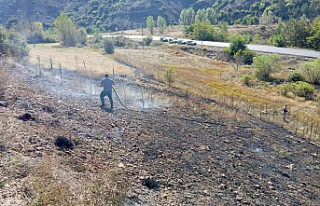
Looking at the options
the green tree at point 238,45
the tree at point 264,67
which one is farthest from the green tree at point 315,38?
the tree at point 264,67

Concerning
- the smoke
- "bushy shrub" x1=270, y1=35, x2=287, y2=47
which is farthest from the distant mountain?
the smoke

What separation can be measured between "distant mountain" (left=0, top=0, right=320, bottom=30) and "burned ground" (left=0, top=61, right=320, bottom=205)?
94.4 metres

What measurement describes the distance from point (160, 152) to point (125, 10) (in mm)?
116068

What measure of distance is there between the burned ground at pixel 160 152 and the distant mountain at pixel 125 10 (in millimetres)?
94357

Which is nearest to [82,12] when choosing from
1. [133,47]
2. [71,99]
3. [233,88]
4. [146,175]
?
[133,47]

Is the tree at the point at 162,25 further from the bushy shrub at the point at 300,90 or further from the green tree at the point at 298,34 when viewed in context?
the bushy shrub at the point at 300,90

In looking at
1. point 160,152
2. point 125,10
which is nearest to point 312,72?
point 160,152

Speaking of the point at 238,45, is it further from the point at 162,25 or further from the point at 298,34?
the point at 162,25

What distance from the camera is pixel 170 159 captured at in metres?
11.4

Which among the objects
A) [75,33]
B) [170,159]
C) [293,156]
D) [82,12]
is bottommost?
[293,156]

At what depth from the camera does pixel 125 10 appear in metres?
121

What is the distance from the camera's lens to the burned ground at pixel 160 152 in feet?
29.7

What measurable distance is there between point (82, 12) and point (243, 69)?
100 metres

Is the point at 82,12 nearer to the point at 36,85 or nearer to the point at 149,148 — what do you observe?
the point at 36,85
